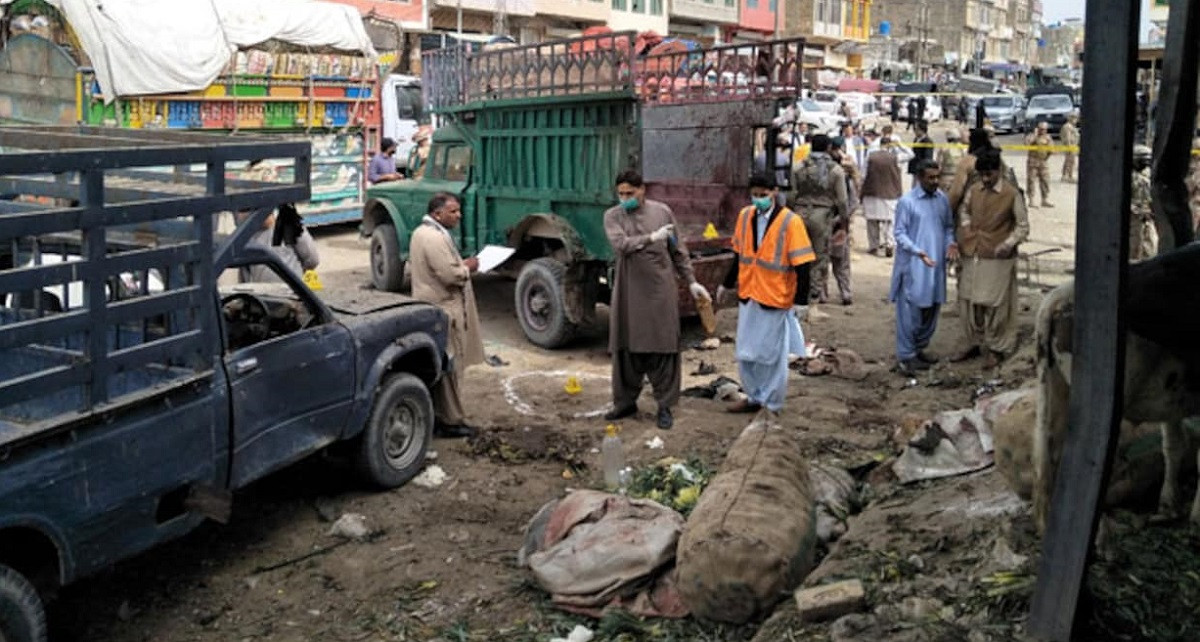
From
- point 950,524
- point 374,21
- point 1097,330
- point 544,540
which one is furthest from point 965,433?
point 374,21

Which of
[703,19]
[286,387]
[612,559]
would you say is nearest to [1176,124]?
[612,559]

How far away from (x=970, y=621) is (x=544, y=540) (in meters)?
2.09

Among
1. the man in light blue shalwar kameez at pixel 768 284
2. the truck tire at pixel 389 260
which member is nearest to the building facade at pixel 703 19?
the truck tire at pixel 389 260

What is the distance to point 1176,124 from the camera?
3482 mm

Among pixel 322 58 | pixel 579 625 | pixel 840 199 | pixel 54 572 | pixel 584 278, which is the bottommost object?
pixel 579 625

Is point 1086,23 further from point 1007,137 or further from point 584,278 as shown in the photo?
point 1007,137

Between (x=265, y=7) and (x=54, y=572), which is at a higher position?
(x=265, y=7)

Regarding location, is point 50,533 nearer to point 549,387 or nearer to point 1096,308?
point 1096,308

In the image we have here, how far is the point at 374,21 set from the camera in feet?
61.9

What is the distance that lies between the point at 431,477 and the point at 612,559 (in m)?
2.12

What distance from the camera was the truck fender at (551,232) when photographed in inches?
375

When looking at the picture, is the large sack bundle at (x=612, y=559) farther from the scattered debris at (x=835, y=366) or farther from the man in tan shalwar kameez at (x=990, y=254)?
the man in tan shalwar kameez at (x=990, y=254)

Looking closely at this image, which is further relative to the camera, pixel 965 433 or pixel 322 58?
pixel 322 58

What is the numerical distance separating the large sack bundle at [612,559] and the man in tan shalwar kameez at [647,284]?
249 centimetres
